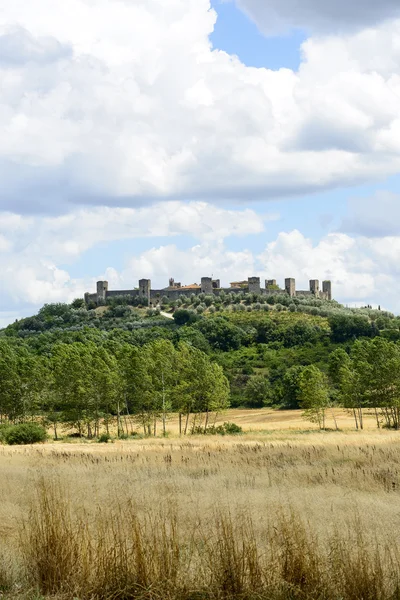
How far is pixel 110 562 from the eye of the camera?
8664 millimetres

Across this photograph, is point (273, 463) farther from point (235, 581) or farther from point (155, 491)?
point (235, 581)

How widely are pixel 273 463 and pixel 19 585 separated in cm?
1501

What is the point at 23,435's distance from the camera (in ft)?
158

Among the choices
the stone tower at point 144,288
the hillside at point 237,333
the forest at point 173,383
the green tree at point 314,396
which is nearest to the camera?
the forest at point 173,383

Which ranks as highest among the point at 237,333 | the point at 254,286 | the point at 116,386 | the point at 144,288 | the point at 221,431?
the point at 144,288

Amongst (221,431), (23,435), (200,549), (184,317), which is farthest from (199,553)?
(184,317)

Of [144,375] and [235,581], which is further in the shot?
[144,375]

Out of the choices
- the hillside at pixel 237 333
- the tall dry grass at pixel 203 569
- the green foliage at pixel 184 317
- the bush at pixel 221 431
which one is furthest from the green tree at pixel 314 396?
the green foliage at pixel 184 317

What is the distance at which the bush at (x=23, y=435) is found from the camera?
4756cm

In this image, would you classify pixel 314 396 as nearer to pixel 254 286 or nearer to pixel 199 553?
pixel 199 553

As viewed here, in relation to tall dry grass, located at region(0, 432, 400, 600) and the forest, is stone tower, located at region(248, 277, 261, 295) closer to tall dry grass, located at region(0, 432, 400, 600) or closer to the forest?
the forest

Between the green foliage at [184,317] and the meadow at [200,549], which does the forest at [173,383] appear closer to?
the green foliage at [184,317]

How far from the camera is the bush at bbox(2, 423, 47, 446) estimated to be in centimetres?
4756

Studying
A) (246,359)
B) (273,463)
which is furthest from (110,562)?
(246,359)
